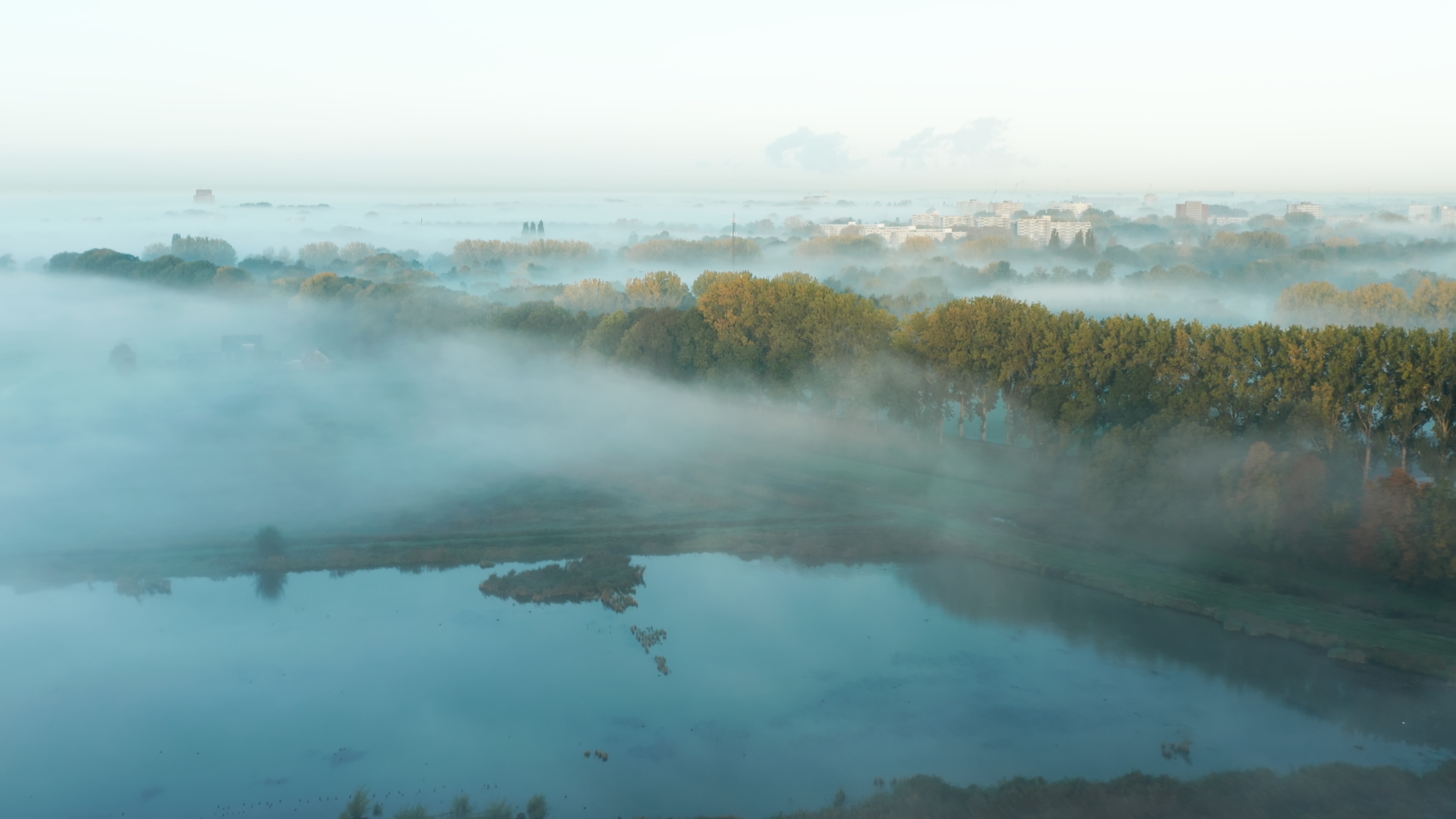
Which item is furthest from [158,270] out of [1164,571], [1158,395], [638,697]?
[1164,571]

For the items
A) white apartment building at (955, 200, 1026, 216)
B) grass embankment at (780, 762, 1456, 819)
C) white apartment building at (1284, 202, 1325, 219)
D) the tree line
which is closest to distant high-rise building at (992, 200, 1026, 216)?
white apartment building at (955, 200, 1026, 216)

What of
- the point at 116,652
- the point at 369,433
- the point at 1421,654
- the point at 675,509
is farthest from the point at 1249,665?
the point at 369,433

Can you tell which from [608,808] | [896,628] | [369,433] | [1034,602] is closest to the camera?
[608,808]

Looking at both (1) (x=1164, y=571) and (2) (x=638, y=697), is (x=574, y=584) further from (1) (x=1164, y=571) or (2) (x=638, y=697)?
(1) (x=1164, y=571)

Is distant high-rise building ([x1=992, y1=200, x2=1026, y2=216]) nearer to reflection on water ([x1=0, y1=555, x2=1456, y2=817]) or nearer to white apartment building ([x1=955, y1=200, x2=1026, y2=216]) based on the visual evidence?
white apartment building ([x1=955, y1=200, x2=1026, y2=216])

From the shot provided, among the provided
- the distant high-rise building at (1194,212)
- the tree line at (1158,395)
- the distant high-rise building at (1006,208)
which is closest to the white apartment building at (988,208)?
the distant high-rise building at (1006,208)

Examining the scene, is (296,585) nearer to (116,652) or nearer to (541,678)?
(116,652)

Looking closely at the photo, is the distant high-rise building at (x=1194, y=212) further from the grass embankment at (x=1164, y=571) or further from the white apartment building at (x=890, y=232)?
the grass embankment at (x=1164, y=571)
